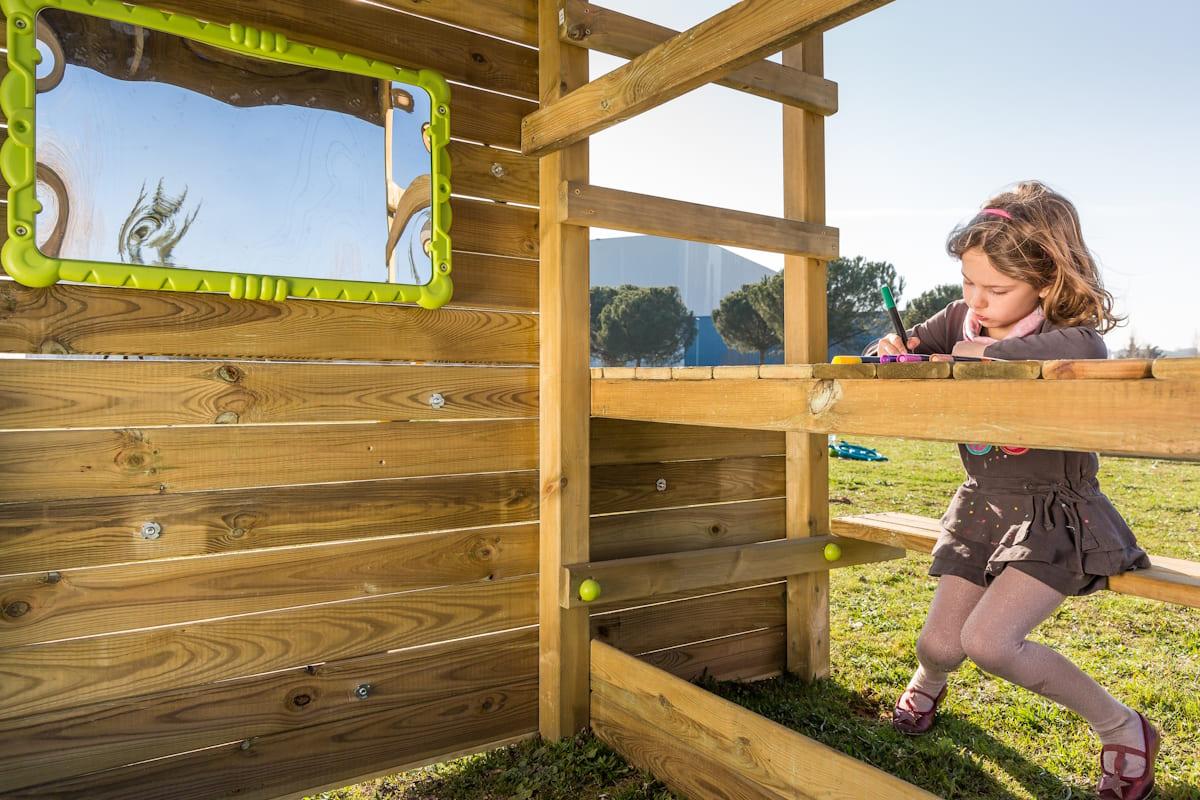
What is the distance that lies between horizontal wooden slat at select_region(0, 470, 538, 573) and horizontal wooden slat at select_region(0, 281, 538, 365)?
33 centimetres

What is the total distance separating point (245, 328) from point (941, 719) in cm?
218

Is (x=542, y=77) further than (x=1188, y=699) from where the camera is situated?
No

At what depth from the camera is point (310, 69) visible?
1958 millimetres

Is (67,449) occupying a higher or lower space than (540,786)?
higher

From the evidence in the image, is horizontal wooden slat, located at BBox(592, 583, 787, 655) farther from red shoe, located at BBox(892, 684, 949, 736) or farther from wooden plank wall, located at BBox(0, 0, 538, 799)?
red shoe, located at BBox(892, 684, 949, 736)

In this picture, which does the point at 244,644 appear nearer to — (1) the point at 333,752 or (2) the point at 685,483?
(1) the point at 333,752

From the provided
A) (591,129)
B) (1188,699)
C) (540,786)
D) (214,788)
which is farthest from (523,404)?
(1188,699)

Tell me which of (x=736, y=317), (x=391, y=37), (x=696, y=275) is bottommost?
(x=391, y=37)

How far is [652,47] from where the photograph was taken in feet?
7.18

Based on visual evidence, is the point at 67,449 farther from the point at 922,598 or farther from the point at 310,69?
the point at 922,598

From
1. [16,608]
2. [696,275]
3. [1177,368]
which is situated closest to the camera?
[1177,368]

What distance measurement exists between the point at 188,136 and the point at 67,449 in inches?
28.5

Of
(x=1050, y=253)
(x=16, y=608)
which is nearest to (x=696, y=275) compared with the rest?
(x=1050, y=253)

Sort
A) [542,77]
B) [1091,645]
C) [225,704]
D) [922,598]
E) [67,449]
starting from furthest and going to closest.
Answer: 1. [922,598]
2. [1091,645]
3. [542,77]
4. [225,704]
5. [67,449]
